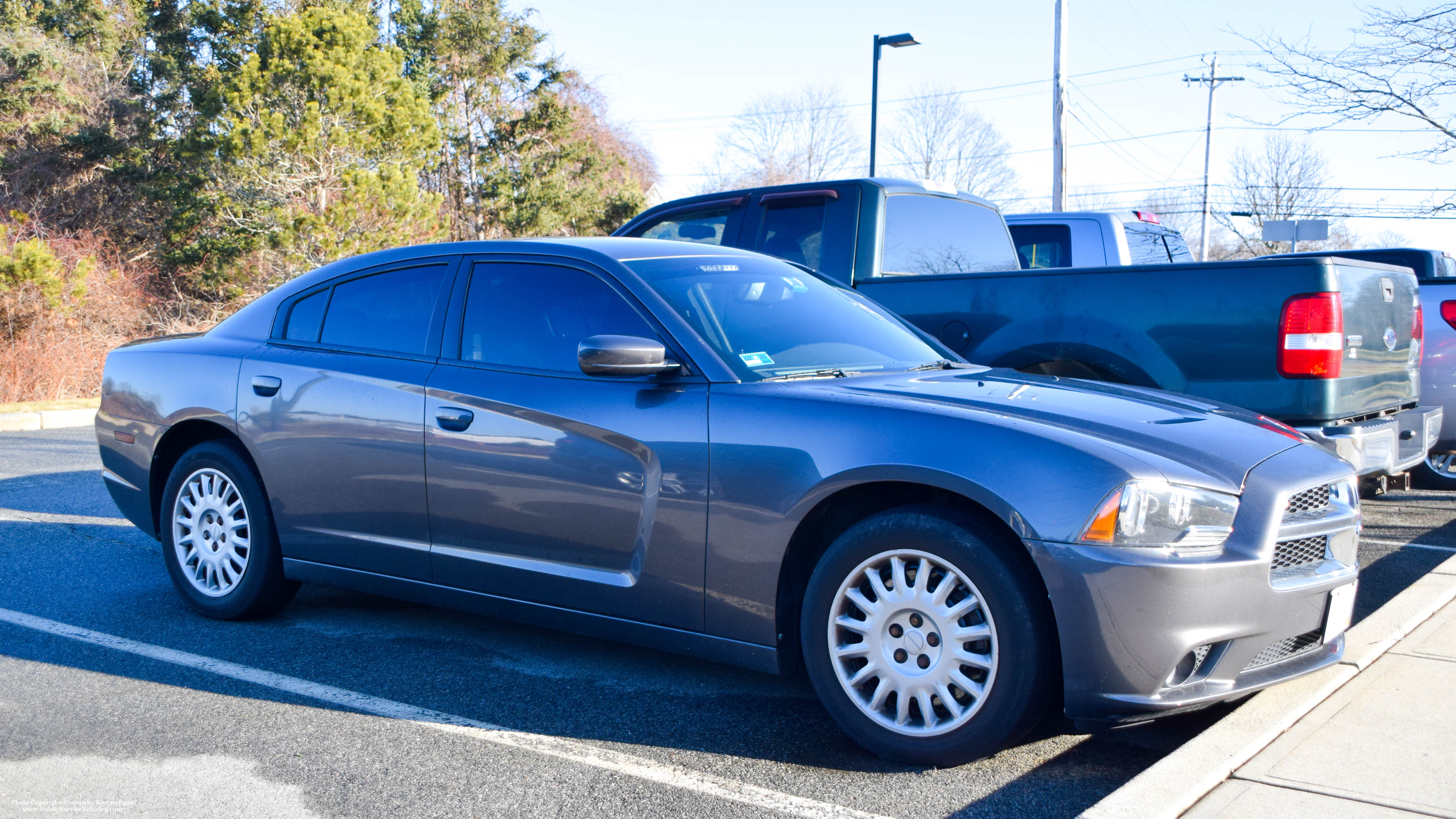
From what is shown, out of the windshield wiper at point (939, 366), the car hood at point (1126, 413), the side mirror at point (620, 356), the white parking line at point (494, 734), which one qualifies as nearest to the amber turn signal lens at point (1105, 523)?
the car hood at point (1126, 413)

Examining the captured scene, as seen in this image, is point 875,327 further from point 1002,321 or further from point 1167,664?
point 1167,664

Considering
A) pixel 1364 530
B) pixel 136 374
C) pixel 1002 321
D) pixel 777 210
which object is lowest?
pixel 1364 530

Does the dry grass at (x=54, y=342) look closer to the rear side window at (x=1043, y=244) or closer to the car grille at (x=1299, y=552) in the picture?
the rear side window at (x=1043, y=244)

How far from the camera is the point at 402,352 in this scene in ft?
14.9

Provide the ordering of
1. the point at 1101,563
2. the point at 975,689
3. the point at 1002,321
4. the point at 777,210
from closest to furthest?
1. the point at 1101,563
2. the point at 975,689
3. the point at 1002,321
4. the point at 777,210

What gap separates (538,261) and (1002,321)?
2.60 m

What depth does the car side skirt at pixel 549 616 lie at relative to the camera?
3625 millimetres

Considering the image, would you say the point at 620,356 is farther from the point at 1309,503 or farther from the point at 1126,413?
the point at 1309,503

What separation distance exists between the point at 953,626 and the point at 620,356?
136 cm

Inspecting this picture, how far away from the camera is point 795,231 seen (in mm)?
6617

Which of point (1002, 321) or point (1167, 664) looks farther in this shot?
point (1002, 321)

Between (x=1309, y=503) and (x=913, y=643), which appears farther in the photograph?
(x=1309, y=503)

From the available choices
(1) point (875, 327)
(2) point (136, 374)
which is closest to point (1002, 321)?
(1) point (875, 327)

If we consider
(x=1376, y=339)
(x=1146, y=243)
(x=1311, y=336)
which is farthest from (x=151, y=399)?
(x=1146, y=243)
